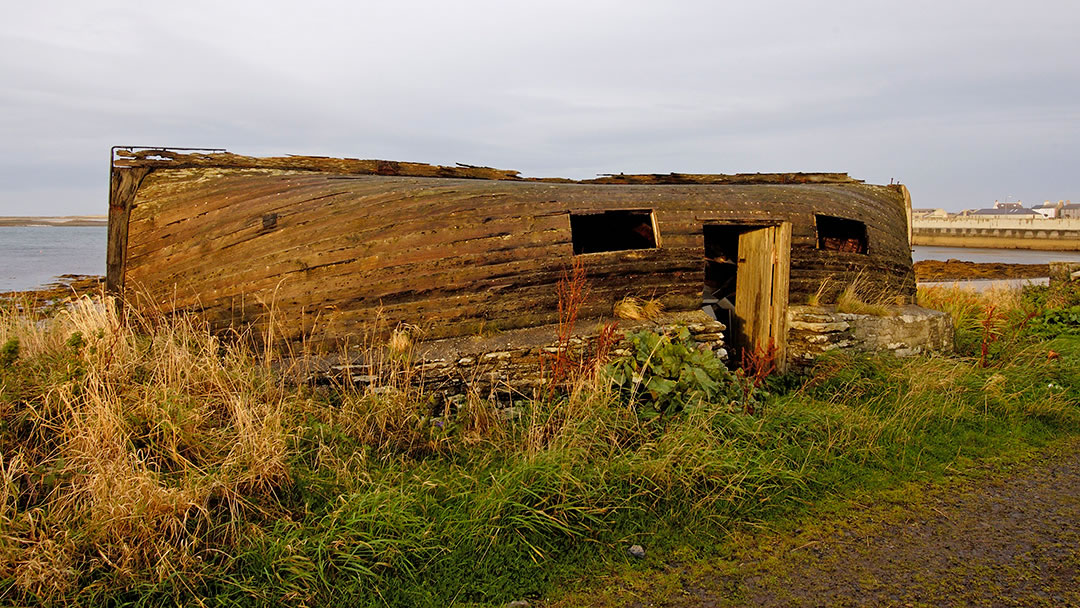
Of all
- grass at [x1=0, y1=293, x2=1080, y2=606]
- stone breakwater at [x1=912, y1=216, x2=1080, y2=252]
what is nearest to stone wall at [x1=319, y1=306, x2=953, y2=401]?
→ grass at [x1=0, y1=293, x2=1080, y2=606]

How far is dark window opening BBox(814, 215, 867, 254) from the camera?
381 inches

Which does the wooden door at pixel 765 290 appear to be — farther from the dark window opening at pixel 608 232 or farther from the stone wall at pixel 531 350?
the dark window opening at pixel 608 232

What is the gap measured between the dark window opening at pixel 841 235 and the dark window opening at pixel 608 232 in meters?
2.88

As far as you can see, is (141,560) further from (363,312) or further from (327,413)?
(363,312)

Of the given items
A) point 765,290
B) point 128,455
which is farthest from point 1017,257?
point 128,455

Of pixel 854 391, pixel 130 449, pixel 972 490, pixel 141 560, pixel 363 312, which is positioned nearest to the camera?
pixel 141 560

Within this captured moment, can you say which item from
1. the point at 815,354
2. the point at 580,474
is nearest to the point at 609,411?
the point at 580,474

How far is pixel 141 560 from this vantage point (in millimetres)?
3416

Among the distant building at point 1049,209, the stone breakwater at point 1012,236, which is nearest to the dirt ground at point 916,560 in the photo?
the stone breakwater at point 1012,236

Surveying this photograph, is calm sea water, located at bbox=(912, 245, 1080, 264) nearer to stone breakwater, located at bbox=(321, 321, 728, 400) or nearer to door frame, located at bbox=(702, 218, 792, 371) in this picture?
door frame, located at bbox=(702, 218, 792, 371)

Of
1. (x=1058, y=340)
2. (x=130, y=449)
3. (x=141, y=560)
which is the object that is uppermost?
(x=1058, y=340)

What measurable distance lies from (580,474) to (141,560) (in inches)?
104

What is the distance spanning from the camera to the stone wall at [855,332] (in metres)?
7.87

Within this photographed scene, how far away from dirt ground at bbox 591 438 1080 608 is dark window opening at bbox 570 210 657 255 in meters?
5.03
